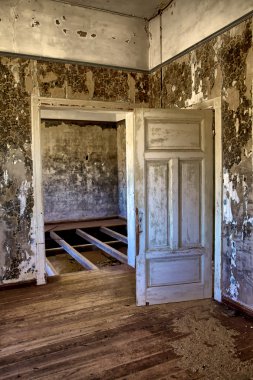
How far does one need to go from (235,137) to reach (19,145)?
2.40 m

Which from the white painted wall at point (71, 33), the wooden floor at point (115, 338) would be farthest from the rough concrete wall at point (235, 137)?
the white painted wall at point (71, 33)

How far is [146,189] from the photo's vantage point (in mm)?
3248

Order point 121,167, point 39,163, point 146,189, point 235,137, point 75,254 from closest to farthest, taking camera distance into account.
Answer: point 235,137 → point 146,189 → point 39,163 → point 75,254 → point 121,167

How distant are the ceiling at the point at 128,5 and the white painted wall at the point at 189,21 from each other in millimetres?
114

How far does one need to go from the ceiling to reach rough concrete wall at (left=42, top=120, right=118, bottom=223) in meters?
4.86

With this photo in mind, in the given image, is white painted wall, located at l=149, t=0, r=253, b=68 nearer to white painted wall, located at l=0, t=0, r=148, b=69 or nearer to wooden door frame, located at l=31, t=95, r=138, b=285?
white painted wall, located at l=0, t=0, r=148, b=69

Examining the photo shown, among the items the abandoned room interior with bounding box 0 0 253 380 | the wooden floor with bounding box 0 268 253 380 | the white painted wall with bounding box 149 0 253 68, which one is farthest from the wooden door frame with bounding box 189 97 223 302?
the white painted wall with bounding box 149 0 253 68

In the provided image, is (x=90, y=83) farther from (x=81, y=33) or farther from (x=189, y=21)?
(x=189, y=21)

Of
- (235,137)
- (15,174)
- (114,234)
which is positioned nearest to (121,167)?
(114,234)

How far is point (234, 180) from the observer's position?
10.2 ft

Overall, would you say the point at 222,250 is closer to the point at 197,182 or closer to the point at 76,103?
the point at 197,182

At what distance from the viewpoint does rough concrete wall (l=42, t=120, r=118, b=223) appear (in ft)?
27.9

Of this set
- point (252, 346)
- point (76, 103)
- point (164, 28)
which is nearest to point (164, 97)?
point (164, 28)

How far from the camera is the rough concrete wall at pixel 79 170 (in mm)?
8508
